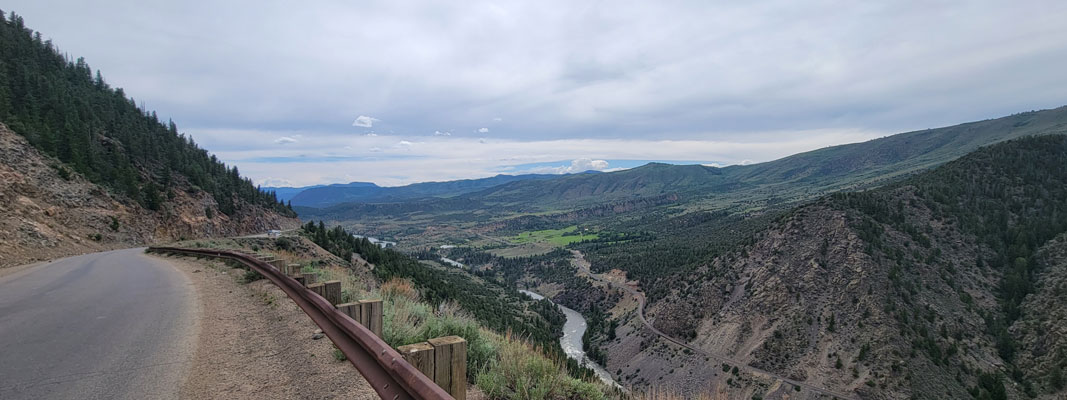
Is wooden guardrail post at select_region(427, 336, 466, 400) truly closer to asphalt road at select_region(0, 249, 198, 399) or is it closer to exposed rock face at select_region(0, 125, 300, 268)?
asphalt road at select_region(0, 249, 198, 399)

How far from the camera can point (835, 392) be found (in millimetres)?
56781

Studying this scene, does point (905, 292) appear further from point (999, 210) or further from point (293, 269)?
point (293, 269)

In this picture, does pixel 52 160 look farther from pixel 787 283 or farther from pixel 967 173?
pixel 967 173

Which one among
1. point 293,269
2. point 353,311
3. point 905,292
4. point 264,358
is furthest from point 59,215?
point 905,292

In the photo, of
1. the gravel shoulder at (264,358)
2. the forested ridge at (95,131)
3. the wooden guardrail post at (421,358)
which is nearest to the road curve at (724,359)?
the gravel shoulder at (264,358)

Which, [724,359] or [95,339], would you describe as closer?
[95,339]

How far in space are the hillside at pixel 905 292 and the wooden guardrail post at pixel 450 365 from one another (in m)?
69.9

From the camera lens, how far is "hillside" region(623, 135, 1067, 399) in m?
57.4

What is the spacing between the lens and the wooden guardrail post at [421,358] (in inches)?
127

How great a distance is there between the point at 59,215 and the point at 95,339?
37.6 meters

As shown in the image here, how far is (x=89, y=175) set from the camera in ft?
144

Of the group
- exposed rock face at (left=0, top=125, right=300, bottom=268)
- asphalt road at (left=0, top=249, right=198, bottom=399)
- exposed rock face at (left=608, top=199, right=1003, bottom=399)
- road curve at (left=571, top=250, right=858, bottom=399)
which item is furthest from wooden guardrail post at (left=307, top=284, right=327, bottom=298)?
road curve at (left=571, top=250, right=858, bottom=399)

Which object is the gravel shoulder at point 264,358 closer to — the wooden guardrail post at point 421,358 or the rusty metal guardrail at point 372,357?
the rusty metal guardrail at point 372,357

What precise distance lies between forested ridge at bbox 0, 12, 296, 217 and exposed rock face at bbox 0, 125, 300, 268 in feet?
7.19
